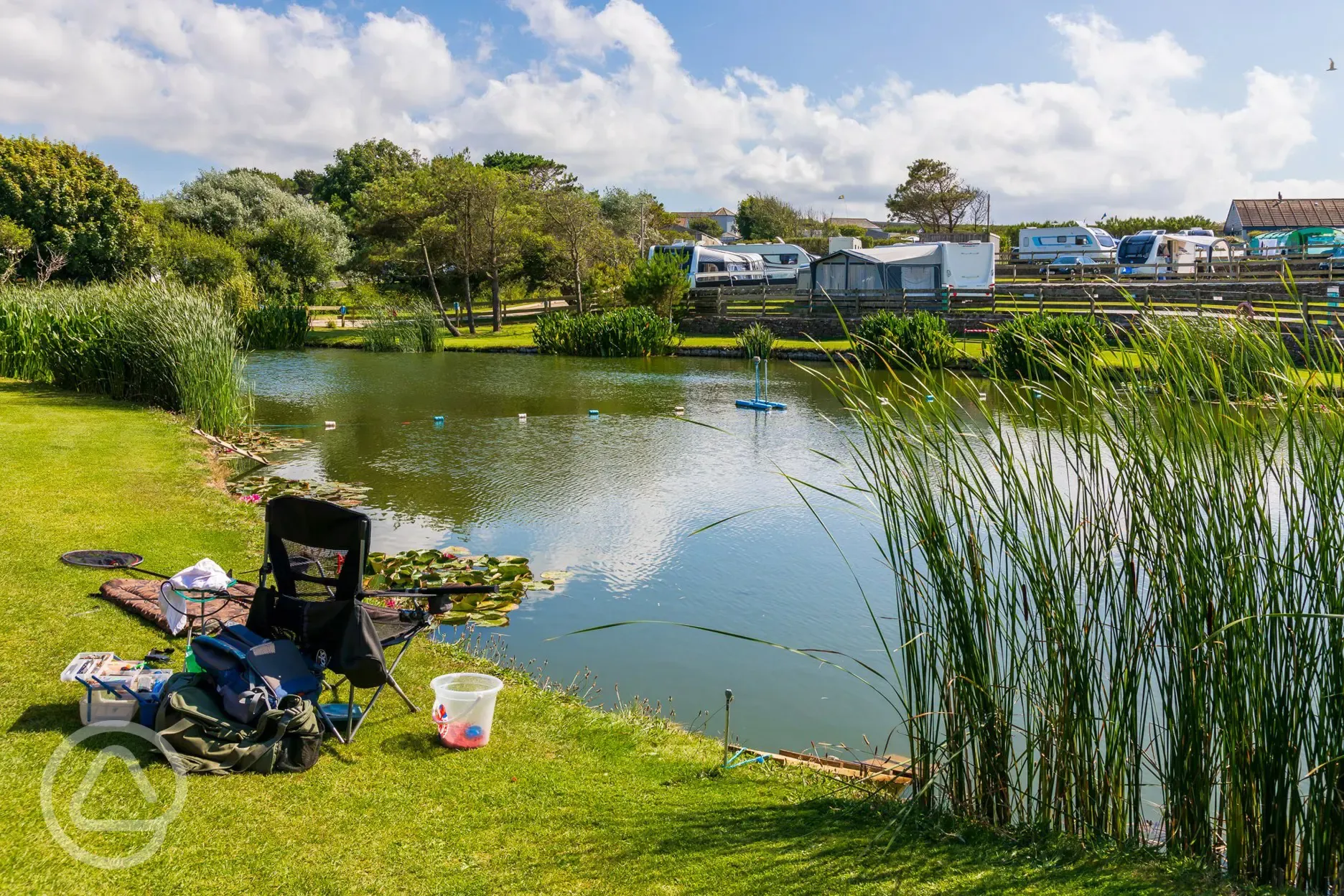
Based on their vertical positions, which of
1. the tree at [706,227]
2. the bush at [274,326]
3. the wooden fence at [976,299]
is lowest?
the bush at [274,326]

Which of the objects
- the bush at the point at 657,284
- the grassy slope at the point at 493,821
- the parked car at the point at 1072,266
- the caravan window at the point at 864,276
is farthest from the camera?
the parked car at the point at 1072,266

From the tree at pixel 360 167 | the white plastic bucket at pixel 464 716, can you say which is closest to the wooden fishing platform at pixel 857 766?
the white plastic bucket at pixel 464 716

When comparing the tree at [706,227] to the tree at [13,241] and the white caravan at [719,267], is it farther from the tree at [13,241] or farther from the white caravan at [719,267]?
the tree at [13,241]

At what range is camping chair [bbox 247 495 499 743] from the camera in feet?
12.7

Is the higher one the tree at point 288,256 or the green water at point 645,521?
the tree at point 288,256

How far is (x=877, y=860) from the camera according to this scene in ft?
10.2

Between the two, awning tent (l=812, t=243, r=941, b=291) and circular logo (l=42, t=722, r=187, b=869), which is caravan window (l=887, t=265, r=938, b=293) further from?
circular logo (l=42, t=722, r=187, b=869)

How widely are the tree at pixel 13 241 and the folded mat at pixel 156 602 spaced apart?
76.6 ft

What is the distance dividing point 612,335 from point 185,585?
22153mm

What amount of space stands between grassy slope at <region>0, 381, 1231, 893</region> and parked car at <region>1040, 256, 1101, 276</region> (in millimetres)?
25741

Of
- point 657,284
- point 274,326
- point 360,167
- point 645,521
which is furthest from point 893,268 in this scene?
point 360,167

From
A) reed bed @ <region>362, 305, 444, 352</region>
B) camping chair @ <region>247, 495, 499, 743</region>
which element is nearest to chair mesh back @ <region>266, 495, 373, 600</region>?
camping chair @ <region>247, 495, 499, 743</region>

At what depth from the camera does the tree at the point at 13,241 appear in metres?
25.3

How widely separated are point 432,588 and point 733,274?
30.7m
